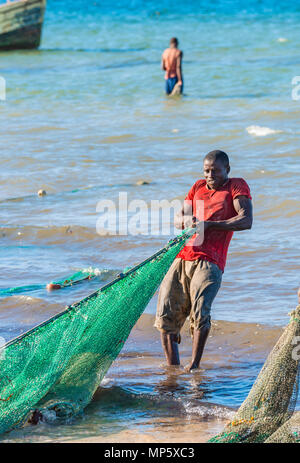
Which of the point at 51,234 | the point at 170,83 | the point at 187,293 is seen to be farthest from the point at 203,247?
the point at 170,83

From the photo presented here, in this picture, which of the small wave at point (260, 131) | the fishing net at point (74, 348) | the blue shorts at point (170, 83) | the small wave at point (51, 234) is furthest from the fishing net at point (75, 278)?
the blue shorts at point (170, 83)

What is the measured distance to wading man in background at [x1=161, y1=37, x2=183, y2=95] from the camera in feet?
54.1

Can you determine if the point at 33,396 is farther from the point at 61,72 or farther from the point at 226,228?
the point at 61,72

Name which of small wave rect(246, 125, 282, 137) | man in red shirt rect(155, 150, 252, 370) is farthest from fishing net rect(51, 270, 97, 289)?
small wave rect(246, 125, 282, 137)

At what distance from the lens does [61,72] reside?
75.7ft

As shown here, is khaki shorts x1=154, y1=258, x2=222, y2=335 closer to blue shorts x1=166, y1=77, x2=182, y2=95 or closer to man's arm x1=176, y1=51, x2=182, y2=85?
man's arm x1=176, y1=51, x2=182, y2=85

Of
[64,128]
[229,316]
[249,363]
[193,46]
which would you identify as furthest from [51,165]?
[193,46]

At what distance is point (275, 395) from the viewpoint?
→ 380cm

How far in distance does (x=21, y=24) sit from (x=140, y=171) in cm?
1685

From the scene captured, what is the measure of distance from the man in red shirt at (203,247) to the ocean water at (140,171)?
0.47 meters

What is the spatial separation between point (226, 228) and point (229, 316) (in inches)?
67.4

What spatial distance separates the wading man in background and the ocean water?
0.47 m

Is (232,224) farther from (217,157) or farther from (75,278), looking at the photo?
(75,278)

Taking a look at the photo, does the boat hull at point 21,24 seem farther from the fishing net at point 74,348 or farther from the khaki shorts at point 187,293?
the fishing net at point 74,348
